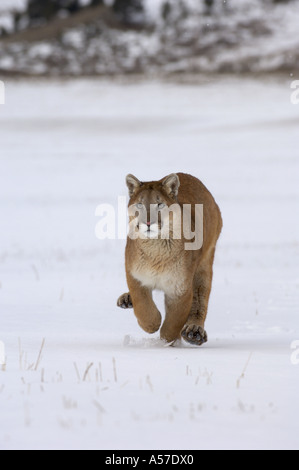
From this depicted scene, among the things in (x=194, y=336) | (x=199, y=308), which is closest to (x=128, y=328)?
(x=199, y=308)

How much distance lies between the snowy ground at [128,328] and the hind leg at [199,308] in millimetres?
112

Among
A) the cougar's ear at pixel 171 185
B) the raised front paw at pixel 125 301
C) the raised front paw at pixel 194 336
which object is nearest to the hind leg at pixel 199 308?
the raised front paw at pixel 194 336

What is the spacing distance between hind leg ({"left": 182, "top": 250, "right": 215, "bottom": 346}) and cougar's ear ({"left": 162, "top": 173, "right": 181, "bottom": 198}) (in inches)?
40.5

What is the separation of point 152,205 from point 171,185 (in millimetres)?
343

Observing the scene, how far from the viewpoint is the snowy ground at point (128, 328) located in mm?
4160

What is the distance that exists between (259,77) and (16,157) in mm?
22757

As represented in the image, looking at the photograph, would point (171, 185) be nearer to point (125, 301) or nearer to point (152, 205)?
point (152, 205)

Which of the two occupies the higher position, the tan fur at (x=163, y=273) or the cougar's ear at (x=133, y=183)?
the cougar's ear at (x=133, y=183)

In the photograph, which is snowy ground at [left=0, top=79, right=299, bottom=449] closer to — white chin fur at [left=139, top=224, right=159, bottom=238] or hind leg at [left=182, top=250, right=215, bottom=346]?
hind leg at [left=182, top=250, right=215, bottom=346]

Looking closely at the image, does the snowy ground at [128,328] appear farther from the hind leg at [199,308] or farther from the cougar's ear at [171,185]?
the cougar's ear at [171,185]

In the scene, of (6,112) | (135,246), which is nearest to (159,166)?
(6,112)

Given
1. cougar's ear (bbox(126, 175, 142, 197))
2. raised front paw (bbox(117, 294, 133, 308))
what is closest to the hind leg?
raised front paw (bbox(117, 294, 133, 308))

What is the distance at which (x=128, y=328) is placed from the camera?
7922 millimetres

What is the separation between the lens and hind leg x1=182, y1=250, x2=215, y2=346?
658 centimetres
